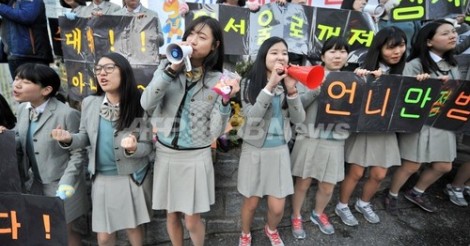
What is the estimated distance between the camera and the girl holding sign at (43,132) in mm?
2500

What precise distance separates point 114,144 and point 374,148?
8.62 feet

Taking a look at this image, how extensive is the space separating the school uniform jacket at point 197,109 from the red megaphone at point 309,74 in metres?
0.60

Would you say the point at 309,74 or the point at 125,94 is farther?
the point at 125,94

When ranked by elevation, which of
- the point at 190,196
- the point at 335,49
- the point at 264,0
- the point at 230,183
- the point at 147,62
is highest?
the point at 264,0

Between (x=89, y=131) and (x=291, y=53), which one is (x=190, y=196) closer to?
(x=89, y=131)

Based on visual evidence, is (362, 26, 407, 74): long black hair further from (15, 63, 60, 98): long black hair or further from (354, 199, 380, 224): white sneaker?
(15, 63, 60, 98): long black hair

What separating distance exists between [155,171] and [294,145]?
4.86 feet

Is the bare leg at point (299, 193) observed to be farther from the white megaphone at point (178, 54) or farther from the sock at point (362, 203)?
the white megaphone at point (178, 54)

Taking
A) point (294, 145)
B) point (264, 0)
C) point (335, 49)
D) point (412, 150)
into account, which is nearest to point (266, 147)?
point (294, 145)

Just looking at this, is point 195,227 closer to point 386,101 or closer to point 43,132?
point 43,132

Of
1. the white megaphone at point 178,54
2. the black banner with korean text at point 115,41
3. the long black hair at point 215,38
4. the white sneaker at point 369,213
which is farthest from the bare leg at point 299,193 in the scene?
the black banner with korean text at point 115,41

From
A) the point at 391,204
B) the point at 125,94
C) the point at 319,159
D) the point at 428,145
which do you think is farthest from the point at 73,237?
the point at 428,145

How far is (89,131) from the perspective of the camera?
2.50 meters

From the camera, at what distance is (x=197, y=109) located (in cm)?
250
